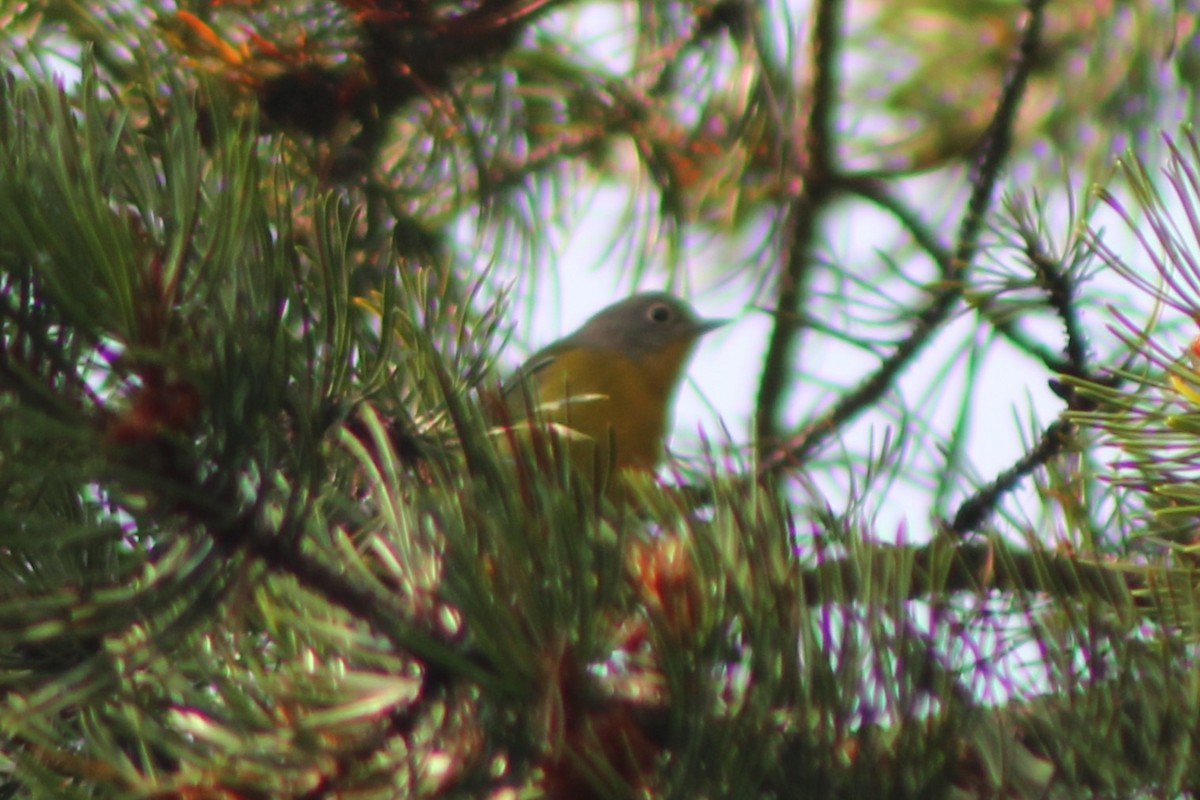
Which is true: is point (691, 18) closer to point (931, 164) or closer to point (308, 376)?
point (931, 164)

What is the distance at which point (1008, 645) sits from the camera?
1.41 m

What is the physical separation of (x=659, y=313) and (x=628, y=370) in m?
0.76

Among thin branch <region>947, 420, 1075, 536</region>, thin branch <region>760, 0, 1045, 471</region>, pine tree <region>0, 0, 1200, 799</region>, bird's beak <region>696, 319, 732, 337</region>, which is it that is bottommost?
pine tree <region>0, 0, 1200, 799</region>

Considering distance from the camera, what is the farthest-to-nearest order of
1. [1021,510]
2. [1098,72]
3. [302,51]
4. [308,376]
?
1. [1098,72]
2. [302,51]
3. [1021,510]
4. [308,376]

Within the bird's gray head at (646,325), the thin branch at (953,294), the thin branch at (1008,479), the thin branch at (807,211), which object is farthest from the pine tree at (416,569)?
the bird's gray head at (646,325)

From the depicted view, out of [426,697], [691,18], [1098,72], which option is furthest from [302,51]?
[1098,72]

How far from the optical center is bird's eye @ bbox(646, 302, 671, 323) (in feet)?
16.7

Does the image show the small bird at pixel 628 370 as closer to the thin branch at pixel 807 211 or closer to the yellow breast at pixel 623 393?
the yellow breast at pixel 623 393

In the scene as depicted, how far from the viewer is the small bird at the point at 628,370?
3691 millimetres

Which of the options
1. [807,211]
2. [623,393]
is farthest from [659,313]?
[807,211]

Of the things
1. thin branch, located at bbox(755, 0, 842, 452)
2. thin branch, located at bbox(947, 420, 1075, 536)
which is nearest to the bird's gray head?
thin branch, located at bbox(755, 0, 842, 452)

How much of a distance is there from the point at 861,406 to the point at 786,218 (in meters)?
0.75

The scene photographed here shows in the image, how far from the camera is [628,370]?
4.41 m

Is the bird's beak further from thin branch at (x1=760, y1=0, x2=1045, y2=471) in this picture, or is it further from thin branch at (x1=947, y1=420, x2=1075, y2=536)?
thin branch at (x1=947, y1=420, x2=1075, y2=536)
